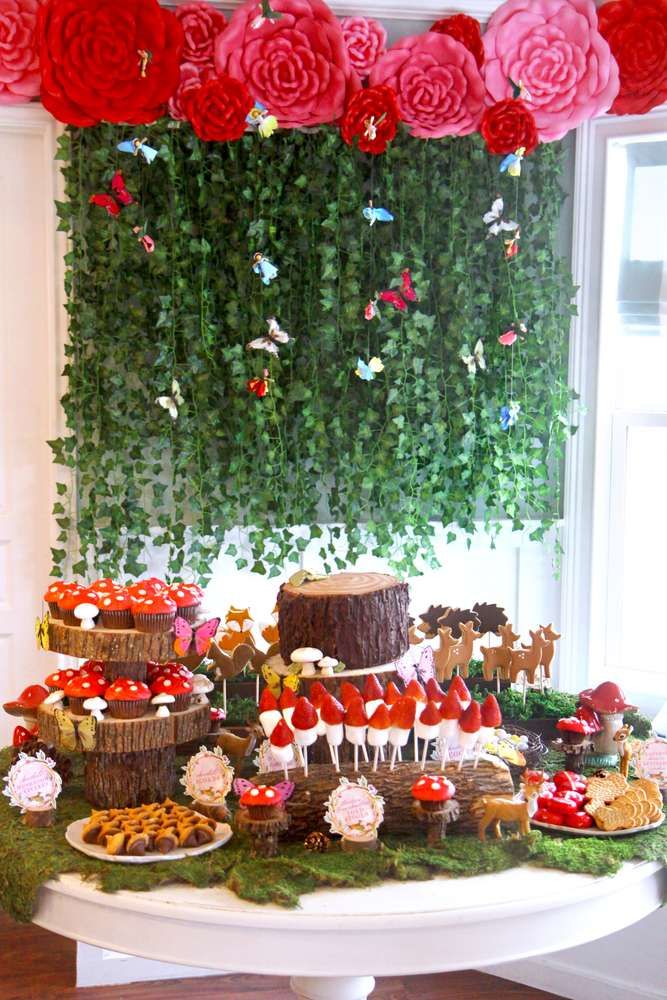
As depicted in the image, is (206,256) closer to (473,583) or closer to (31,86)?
(31,86)

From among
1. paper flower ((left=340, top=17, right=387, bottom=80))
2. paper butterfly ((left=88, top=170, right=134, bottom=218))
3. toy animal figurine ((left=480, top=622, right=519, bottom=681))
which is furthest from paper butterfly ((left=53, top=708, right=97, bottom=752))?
paper flower ((left=340, top=17, right=387, bottom=80))

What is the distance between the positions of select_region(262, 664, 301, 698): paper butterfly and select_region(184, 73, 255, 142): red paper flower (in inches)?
63.2

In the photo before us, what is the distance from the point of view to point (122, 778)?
1799 millimetres

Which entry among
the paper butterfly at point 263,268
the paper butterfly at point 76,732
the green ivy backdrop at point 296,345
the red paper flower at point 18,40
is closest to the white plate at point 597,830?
the paper butterfly at point 76,732

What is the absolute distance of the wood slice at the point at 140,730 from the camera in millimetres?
1756

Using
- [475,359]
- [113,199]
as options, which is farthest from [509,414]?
[113,199]

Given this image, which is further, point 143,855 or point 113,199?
point 113,199

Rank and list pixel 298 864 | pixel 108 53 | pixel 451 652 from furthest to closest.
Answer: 1. pixel 108 53
2. pixel 451 652
3. pixel 298 864

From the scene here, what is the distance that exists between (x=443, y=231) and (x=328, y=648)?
164 cm

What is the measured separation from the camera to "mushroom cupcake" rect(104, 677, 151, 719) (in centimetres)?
175

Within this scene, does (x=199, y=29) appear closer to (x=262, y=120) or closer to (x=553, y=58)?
(x=262, y=120)

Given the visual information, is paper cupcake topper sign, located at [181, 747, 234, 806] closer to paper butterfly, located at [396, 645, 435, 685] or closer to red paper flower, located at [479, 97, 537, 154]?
paper butterfly, located at [396, 645, 435, 685]

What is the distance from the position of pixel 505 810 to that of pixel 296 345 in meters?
1.77

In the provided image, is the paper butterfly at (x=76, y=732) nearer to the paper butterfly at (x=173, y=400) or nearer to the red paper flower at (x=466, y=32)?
the paper butterfly at (x=173, y=400)
